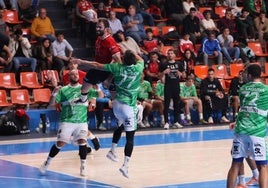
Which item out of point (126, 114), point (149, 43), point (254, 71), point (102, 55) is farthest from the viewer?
point (149, 43)

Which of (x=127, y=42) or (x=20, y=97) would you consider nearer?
(x=20, y=97)

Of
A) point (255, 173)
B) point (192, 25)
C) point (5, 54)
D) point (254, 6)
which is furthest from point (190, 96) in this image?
point (255, 173)

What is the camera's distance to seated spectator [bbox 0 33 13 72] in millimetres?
20438

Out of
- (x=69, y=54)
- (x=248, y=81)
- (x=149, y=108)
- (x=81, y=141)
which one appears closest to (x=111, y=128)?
(x=149, y=108)

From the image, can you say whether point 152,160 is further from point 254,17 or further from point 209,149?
point 254,17

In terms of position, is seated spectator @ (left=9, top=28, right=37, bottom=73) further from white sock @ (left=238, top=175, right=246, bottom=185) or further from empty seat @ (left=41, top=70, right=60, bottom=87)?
white sock @ (left=238, top=175, right=246, bottom=185)

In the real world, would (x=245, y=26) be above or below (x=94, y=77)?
below

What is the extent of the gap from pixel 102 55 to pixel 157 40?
10509 millimetres

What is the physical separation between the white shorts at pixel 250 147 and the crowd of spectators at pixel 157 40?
32.4 ft

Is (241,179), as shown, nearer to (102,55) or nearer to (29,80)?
(102,55)

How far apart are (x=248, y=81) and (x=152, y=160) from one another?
16.4 ft

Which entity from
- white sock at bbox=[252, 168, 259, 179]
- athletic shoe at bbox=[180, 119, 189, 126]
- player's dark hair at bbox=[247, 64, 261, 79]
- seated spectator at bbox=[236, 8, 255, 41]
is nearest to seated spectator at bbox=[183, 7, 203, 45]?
seated spectator at bbox=[236, 8, 255, 41]

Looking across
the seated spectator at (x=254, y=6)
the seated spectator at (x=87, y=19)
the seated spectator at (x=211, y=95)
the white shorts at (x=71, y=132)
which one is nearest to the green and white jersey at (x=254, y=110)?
the white shorts at (x=71, y=132)

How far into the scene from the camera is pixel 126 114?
12523 mm
